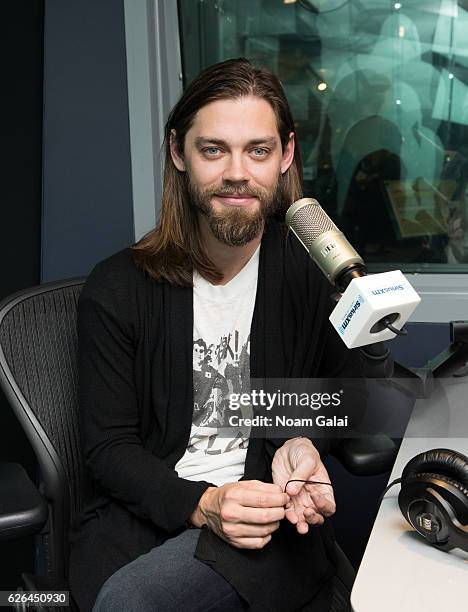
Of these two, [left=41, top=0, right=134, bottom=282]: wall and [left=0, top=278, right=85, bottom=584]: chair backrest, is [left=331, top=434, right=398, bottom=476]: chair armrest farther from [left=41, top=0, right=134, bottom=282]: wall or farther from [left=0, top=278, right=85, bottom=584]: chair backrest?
[left=41, top=0, right=134, bottom=282]: wall

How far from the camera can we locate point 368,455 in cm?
164

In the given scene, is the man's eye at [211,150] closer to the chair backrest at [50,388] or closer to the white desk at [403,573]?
the chair backrest at [50,388]

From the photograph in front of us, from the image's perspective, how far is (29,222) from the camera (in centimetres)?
254

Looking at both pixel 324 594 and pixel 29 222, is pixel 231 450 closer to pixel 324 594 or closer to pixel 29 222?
pixel 324 594

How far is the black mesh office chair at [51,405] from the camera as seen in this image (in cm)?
161

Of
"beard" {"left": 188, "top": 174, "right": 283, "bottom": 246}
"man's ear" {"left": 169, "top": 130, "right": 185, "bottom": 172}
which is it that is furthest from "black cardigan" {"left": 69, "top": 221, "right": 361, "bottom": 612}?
"man's ear" {"left": 169, "top": 130, "right": 185, "bottom": 172}

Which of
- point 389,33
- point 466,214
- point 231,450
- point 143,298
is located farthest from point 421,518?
point 389,33

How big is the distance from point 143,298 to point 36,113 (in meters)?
1.11

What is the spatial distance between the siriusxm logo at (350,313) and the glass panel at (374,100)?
1382 mm

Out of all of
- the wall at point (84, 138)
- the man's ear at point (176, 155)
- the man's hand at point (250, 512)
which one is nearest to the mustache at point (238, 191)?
the man's ear at point (176, 155)

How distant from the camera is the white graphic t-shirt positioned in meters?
1.66

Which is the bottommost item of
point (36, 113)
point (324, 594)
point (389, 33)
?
point (324, 594)

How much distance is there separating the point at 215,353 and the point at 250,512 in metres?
0.42

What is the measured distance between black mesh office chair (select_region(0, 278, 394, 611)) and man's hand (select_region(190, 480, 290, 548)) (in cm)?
30
